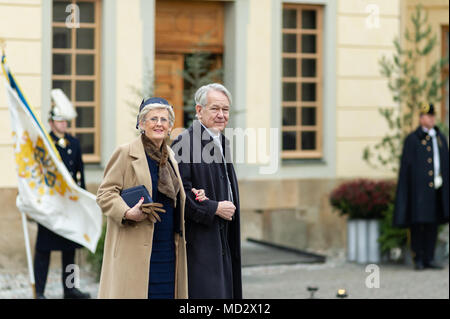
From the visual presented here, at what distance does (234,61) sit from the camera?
1295 centimetres

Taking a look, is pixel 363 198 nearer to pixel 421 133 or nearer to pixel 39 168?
pixel 421 133

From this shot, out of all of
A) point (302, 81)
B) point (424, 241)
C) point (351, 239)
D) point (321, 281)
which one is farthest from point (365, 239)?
point (302, 81)

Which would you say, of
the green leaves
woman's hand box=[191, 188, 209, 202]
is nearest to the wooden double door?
the green leaves

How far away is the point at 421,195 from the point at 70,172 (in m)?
4.19

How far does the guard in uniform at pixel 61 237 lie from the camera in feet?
31.6

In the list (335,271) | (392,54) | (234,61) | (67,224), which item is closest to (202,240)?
(67,224)

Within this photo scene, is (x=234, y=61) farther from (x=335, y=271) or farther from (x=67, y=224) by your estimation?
(x=67, y=224)

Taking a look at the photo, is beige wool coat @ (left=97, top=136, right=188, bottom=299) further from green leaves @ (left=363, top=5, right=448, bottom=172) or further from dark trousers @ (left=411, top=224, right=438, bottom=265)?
green leaves @ (left=363, top=5, right=448, bottom=172)

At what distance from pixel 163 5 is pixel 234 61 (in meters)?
1.14

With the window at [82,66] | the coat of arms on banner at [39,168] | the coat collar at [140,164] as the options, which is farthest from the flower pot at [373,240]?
the coat collar at [140,164]

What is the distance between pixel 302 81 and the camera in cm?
1356

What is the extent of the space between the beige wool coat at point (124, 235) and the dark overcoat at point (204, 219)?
27 cm

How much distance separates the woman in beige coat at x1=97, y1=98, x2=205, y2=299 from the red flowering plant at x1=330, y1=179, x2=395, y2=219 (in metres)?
6.58

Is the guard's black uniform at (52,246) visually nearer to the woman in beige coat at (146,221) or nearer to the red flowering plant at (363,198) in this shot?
the red flowering plant at (363,198)
